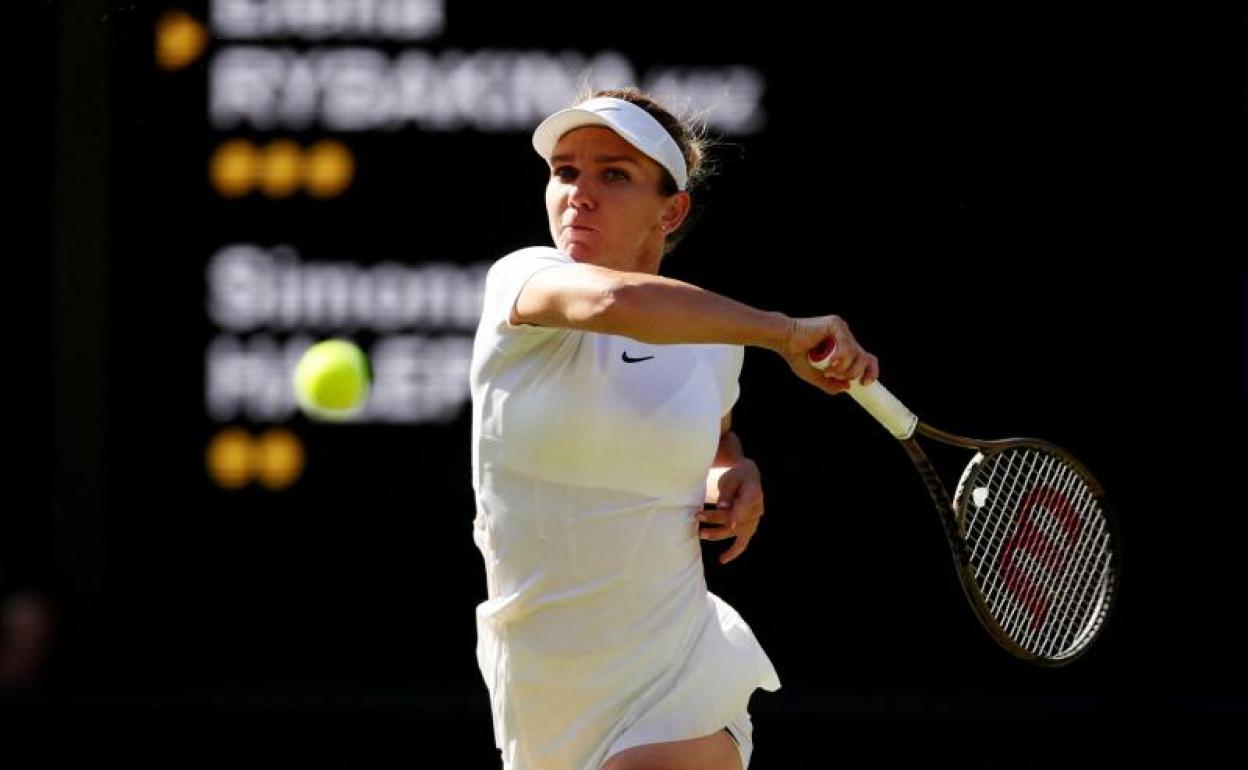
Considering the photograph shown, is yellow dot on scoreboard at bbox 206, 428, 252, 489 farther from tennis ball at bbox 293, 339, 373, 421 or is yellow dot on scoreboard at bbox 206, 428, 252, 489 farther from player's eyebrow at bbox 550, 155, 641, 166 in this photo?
player's eyebrow at bbox 550, 155, 641, 166

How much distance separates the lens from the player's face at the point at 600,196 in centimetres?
313

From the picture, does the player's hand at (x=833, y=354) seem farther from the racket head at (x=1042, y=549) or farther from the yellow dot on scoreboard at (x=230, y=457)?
the yellow dot on scoreboard at (x=230, y=457)

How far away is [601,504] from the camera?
3018 millimetres

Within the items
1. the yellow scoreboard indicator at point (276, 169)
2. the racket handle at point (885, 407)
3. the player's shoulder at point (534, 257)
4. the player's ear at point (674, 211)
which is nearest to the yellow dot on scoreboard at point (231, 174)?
the yellow scoreboard indicator at point (276, 169)

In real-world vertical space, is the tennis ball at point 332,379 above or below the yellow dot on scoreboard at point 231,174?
below

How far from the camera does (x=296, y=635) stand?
5.38 m

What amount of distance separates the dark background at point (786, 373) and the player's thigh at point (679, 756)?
2133 mm

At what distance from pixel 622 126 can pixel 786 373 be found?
2280 millimetres

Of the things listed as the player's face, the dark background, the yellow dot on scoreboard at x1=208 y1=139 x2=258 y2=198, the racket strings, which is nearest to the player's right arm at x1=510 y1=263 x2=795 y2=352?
the player's face

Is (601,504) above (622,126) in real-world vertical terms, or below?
below

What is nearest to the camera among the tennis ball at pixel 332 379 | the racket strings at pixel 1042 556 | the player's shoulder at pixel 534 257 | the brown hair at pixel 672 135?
the player's shoulder at pixel 534 257

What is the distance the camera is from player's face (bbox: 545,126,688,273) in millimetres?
3135

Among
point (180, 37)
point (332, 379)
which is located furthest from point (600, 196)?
point (180, 37)

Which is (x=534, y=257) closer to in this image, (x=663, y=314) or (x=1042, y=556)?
(x=663, y=314)
